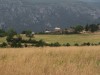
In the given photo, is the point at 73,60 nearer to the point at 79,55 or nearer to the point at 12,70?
the point at 79,55

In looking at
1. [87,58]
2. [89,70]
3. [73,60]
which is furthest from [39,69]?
[87,58]

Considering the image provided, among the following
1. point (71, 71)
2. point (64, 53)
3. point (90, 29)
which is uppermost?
point (71, 71)

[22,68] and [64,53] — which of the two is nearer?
[22,68]

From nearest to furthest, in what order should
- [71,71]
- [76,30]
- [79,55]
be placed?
[71,71]
[79,55]
[76,30]

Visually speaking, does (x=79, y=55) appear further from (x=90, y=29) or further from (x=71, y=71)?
(x=90, y=29)

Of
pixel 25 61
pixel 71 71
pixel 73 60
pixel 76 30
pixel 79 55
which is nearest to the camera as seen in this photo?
pixel 71 71

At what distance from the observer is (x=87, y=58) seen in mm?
11742

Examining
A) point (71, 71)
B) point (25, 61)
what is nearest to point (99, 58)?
point (25, 61)

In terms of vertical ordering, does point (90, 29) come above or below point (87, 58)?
below

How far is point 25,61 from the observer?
10.1 m

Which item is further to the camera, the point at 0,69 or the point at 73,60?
the point at 73,60

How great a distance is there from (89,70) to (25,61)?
2.11m

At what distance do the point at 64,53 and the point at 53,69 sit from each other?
4.08 metres

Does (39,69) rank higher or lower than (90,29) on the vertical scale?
higher
